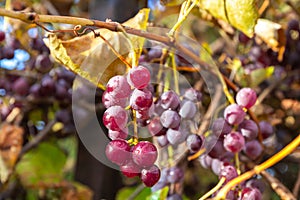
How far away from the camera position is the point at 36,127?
120 cm

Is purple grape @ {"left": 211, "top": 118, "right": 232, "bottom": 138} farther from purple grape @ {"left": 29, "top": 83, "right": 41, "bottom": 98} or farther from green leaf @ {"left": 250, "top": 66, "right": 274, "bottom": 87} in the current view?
purple grape @ {"left": 29, "top": 83, "right": 41, "bottom": 98}

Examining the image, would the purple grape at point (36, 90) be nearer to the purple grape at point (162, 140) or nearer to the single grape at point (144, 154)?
the purple grape at point (162, 140)

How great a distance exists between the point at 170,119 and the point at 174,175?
169 mm

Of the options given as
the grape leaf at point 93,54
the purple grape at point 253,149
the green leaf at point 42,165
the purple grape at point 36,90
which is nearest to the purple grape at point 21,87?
the purple grape at point 36,90

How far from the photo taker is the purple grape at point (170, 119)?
612 mm

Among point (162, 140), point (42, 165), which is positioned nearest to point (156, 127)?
point (162, 140)

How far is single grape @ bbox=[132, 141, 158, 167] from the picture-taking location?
1.66 feet

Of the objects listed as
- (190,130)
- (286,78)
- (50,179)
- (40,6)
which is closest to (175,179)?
(190,130)

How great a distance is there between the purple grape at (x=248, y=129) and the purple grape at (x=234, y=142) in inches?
0.8

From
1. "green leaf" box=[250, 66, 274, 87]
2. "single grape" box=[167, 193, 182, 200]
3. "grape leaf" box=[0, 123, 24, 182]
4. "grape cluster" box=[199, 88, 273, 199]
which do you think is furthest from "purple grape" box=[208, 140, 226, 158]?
"grape leaf" box=[0, 123, 24, 182]

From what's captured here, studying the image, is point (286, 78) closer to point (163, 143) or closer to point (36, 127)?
point (163, 143)

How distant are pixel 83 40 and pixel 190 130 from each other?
0.20 m

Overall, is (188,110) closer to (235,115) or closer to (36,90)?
(235,115)

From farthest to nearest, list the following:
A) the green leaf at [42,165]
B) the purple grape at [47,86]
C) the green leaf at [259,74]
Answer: the green leaf at [42,165]
the purple grape at [47,86]
the green leaf at [259,74]
